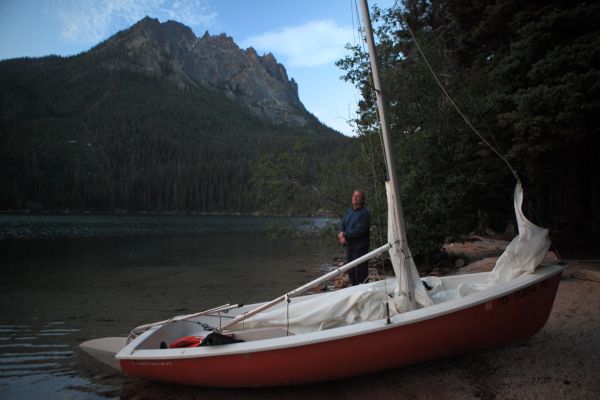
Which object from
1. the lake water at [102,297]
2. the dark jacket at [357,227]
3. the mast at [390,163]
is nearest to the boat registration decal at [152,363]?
the lake water at [102,297]

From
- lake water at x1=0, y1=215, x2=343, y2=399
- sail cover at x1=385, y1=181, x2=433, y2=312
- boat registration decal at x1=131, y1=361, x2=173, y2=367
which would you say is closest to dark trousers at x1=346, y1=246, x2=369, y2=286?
sail cover at x1=385, y1=181, x2=433, y2=312

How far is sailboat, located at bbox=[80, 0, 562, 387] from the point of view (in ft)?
13.7

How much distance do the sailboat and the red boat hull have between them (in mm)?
12

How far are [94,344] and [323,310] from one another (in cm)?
384

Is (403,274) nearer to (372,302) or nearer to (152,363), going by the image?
(372,302)

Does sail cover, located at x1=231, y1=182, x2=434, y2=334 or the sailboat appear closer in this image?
the sailboat

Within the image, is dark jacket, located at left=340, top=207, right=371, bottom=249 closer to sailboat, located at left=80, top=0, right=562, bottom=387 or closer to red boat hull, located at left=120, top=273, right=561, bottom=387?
sailboat, located at left=80, top=0, right=562, bottom=387

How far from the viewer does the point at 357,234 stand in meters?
7.54

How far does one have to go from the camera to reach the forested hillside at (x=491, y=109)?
9227mm

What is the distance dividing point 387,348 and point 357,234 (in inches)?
136

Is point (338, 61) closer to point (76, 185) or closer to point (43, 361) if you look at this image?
point (43, 361)

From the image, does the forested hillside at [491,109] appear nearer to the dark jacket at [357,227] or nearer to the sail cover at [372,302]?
the dark jacket at [357,227]

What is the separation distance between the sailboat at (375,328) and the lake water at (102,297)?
53 cm

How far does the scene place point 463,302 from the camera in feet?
13.6
